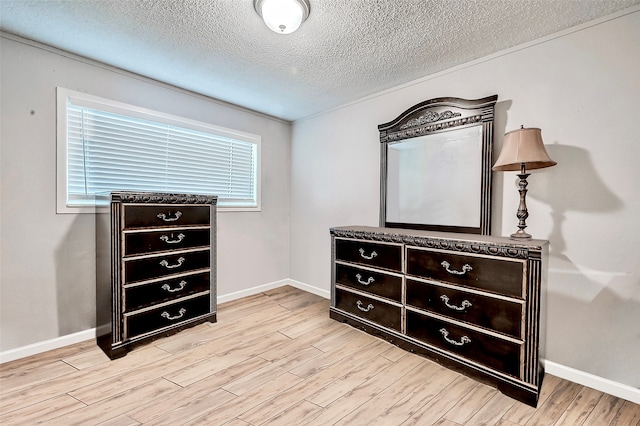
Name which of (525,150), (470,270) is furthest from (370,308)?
(525,150)

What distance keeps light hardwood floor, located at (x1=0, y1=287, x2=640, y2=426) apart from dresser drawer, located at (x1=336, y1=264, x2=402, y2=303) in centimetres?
43

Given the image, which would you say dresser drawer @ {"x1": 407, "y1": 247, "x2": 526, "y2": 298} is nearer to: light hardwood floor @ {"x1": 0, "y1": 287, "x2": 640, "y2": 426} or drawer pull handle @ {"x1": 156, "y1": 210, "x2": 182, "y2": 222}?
light hardwood floor @ {"x1": 0, "y1": 287, "x2": 640, "y2": 426}

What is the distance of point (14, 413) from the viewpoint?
1633mm

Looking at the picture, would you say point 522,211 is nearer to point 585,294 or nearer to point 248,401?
point 585,294

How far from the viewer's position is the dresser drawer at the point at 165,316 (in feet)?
7.54

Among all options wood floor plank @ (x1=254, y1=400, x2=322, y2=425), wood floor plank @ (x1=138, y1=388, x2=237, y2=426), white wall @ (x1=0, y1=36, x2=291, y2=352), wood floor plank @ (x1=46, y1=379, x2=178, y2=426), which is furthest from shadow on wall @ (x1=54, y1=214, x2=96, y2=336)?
wood floor plank @ (x1=254, y1=400, x2=322, y2=425)

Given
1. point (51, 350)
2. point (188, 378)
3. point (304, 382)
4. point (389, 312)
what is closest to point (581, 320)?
point (389, 312)

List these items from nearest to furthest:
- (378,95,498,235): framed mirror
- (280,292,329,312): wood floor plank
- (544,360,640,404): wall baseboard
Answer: (544,360,640,404): wall baseboard < (378,95,498,235): framed mirror < (280,292,329,312): wood floor plank

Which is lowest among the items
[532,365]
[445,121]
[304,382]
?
[304,382]

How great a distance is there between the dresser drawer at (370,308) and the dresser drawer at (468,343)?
0.13 m

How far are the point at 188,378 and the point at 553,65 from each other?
330 cm

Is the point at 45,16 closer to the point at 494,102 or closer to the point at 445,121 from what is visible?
the point at 445,121

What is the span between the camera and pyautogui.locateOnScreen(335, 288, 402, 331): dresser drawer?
2.40m

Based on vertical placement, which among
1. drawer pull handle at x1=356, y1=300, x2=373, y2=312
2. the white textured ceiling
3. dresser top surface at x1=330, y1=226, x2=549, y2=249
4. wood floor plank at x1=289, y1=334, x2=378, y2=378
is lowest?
wood floor plank at x1=289, y1=334, x2=378, y2=378
